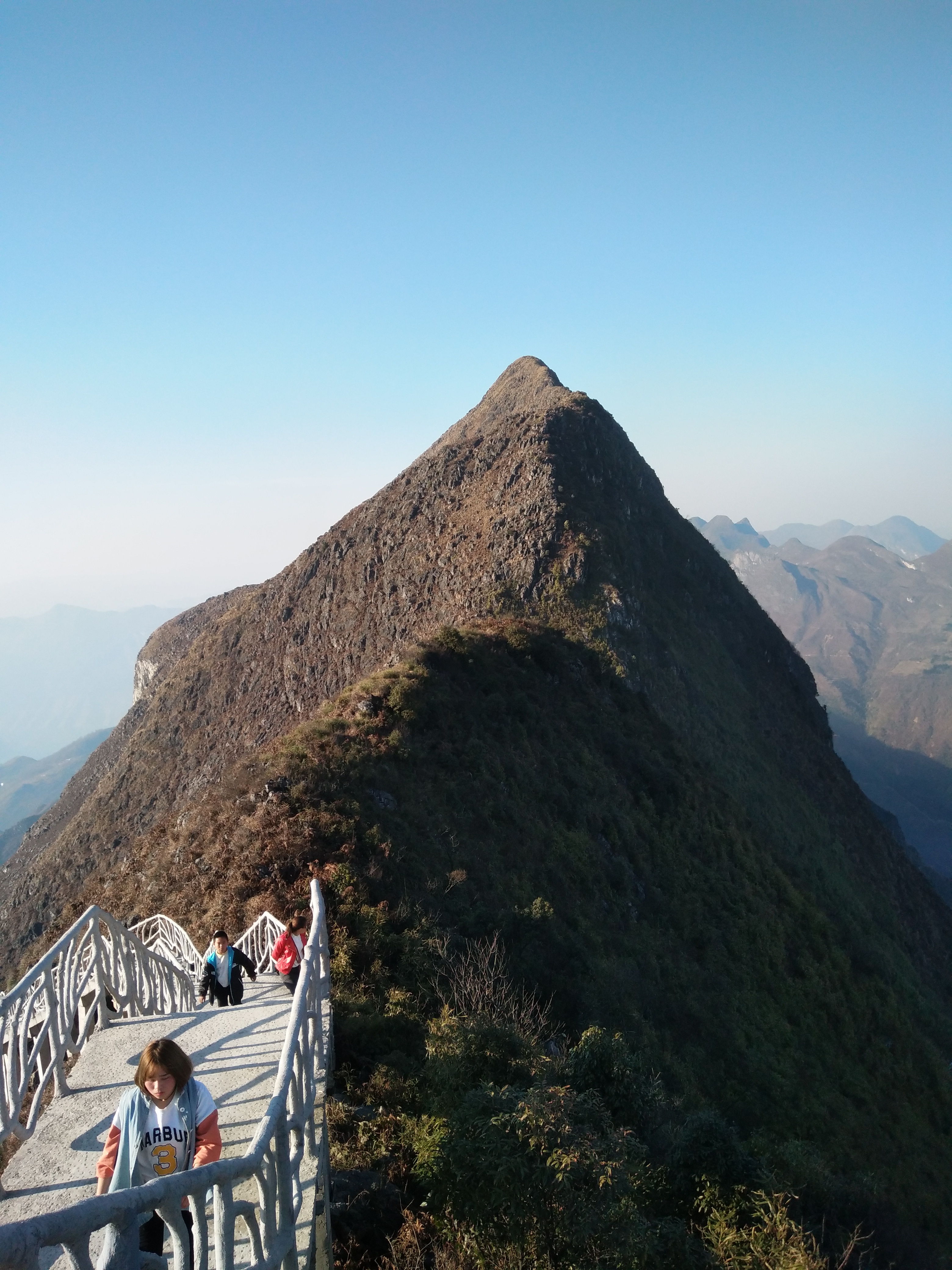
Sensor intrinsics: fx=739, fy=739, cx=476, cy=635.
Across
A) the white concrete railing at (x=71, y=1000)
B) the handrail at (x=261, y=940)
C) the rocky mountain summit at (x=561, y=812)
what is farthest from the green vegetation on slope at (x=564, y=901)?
the white concrete railing at (x=71, y=1000)

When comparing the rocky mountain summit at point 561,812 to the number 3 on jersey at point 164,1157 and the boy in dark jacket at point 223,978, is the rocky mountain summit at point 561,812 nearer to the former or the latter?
the boy in dark jacket at point 223,978

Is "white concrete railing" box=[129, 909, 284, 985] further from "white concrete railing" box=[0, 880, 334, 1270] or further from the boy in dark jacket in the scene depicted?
"white concrete railing" box=[0, 880, 334, 1270]

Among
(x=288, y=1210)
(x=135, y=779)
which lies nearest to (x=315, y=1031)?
(x=288, y=1210)

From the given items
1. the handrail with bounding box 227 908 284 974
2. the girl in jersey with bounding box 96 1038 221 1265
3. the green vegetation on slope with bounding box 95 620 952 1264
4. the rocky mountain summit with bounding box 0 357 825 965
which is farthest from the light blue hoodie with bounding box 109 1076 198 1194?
the rocky mountain summit with bounding box 0 357 825 965

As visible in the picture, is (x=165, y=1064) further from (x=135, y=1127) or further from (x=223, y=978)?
(x=223, y=978)

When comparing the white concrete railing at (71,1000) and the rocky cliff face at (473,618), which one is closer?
the white concrete railing at (71,1000)
